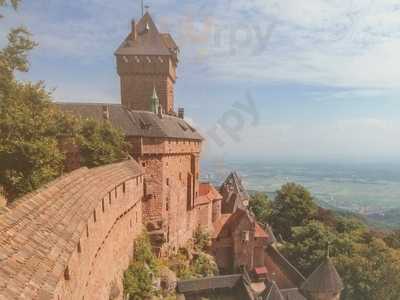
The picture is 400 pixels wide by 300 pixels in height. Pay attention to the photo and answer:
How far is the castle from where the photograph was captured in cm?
511

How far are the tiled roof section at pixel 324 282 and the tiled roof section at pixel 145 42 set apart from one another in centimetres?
2568

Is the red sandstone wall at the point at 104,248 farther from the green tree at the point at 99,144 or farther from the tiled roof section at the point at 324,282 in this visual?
the tiled roof section at the point at 324,282

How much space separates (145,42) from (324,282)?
28722mm

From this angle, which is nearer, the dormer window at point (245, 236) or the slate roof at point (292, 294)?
the slate roof at point (292, 294)

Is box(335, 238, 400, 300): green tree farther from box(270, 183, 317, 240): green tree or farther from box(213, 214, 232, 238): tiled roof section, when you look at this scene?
box(270, 183, 317, 240): green tree

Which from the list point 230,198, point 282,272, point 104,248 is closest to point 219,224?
point 230,198

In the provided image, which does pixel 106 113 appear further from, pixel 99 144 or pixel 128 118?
pixel 99 144

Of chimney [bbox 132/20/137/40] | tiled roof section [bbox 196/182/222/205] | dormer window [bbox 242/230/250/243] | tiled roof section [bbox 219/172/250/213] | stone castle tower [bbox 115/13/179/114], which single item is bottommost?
dormer window [bbox 242/230/250/243]

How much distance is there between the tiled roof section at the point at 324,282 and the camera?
83.7ft

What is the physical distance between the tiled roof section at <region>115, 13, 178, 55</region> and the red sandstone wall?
17.3 meters

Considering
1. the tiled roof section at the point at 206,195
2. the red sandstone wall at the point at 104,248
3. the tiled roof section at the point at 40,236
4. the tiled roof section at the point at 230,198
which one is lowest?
the tiled roof section at the point at 230,198

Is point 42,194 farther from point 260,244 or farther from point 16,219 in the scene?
point 260,244

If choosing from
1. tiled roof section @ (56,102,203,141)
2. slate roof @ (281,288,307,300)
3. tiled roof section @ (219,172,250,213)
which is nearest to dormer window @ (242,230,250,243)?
slate roof @ (281,288,307,300)

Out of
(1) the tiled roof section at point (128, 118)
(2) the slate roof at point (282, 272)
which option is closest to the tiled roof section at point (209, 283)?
(2) the slate roof at point (282, 272)
